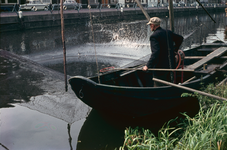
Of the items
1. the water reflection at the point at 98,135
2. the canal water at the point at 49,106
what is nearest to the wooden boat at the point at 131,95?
the water reflection at the point at 98,135

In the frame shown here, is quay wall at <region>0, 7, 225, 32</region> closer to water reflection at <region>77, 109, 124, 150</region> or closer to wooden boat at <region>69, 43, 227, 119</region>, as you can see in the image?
wooden boat at <region>69, 43, 227, 119</region>

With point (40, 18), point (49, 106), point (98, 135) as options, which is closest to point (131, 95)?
point (98, 135)

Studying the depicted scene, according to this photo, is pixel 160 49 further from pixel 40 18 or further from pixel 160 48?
pixel 40 18

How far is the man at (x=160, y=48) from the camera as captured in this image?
4.98 metres

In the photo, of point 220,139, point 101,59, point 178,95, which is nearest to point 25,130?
point 178,95

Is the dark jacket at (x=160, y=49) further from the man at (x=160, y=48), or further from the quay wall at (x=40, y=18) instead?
the quay wall at (x=40, y=18)

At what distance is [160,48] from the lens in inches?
202

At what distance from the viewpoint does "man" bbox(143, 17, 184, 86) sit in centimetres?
498

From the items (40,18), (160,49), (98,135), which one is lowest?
(98,135)

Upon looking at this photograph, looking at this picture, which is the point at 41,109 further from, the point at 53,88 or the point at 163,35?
the point at 163,35

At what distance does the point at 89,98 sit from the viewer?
5336 mm

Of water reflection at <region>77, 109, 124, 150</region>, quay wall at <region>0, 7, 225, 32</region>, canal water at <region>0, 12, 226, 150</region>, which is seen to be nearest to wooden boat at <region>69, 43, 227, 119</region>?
water reflection at <region>77, 109, 124, 150</region>

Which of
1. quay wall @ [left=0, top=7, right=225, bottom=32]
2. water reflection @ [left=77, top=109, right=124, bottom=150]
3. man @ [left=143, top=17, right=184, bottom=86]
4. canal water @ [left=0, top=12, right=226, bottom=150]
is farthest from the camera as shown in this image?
quay wall @ [left=0, top=7, right=225, bottom=32]

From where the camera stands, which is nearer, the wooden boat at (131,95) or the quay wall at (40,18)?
the wooden boat at (131,95)
